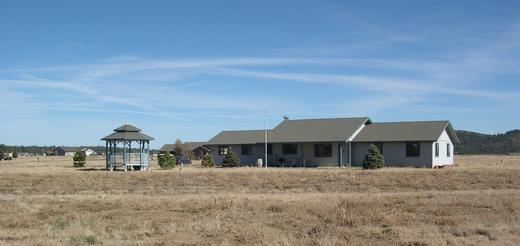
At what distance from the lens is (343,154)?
5022 cm

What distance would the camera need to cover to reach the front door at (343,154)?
49.8 metres

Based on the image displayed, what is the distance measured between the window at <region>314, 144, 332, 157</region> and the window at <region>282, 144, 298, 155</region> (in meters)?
1.91

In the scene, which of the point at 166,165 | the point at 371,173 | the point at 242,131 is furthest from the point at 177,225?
the point at 242,131

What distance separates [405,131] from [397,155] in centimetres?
213

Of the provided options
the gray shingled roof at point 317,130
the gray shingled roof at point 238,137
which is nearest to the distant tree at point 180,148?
the gray shingled roof at point 238,137

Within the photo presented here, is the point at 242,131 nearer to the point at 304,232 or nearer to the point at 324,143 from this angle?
the point at 324,143

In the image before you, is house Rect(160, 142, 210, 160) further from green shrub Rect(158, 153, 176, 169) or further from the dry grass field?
the dry grass field

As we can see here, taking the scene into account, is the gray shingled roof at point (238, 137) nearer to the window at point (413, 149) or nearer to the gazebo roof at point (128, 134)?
the gazebo roof at point (128, 134)

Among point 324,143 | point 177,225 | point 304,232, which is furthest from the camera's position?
point 324,143

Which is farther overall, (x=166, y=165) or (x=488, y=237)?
(x=166, y=165)

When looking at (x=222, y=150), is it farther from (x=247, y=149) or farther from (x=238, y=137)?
(x=247, y=149)

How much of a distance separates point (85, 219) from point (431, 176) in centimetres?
2279

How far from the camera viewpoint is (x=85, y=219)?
1650 cm

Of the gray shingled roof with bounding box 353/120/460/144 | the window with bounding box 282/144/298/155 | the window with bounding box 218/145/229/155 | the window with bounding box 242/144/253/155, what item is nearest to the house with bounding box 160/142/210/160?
the window with bounding box 218/145/229/155
